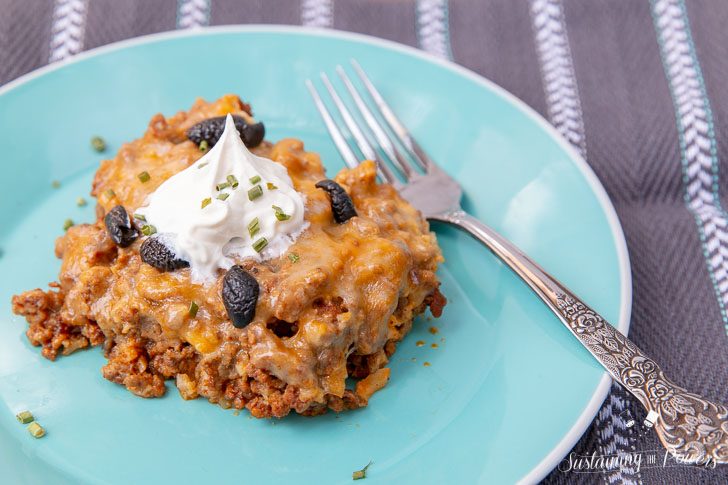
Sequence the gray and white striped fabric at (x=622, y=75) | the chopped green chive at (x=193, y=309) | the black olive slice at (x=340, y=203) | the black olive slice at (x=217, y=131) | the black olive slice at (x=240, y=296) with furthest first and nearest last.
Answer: the gray and white striped fabric at (x=622, y=75) < the black olive slice at (x=217, y=131) < the black olive slice at (x=340, y=203) < the chopped green chive at (x=193, y=309) < the black olive slice at (x=240, y=296)

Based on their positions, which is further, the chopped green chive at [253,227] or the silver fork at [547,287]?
the chopped green chive at [253,227]

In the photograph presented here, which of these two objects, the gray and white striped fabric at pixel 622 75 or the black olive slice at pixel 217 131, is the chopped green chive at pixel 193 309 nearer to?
the black olive slice at pixel 217 131

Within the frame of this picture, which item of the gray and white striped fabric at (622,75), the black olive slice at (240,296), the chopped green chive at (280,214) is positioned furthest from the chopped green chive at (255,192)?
the gray and white striped fabric at (622,75)

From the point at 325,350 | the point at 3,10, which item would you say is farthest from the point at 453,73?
the point at 3,10

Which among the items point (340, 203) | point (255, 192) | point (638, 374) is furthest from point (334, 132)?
point (638, 374)

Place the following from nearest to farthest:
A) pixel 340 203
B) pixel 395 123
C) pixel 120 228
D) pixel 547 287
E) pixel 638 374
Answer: pixel 638 374
pixel 120 228
pixel 340 203
pixel 547 287
pixel 395 123

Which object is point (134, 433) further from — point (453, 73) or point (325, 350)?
point (453, 73)

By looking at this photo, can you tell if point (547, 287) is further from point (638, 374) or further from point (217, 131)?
point (217, 131)
